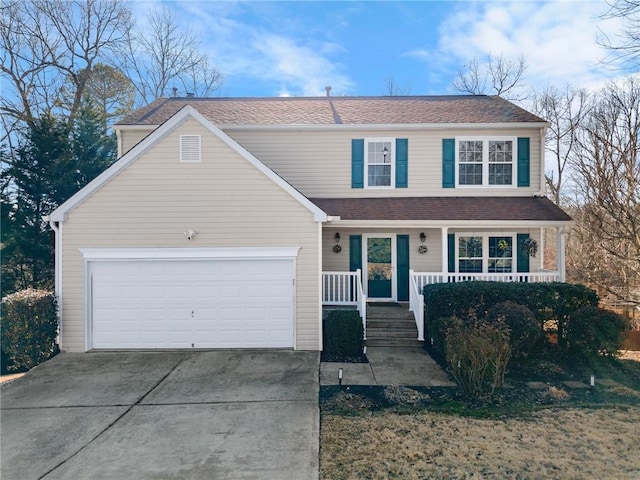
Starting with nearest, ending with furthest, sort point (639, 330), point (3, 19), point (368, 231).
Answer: point (639, 330), point (368, 231), point (3, 19)

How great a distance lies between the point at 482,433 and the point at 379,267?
6949 millimetres

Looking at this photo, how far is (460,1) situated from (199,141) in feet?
27.3

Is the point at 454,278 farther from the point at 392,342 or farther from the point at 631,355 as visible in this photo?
the point at 631,355

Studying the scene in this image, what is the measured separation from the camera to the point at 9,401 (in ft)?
22.8

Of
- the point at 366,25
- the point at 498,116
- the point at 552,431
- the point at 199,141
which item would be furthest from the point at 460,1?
the point at 552,431

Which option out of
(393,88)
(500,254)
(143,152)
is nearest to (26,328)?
(143,152)

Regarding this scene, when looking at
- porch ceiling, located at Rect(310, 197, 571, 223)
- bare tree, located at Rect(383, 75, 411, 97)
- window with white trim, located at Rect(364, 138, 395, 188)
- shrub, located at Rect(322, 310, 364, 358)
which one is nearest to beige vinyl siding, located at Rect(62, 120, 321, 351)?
shrub, located at Rect(322, 310, 364, 358)

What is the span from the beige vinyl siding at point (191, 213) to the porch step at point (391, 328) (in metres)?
1.68

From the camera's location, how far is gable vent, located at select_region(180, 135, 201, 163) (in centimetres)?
942

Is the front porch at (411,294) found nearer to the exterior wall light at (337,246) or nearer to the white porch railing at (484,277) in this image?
the white porch railing at (484,277)

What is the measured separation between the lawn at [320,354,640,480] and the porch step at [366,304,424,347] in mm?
2893

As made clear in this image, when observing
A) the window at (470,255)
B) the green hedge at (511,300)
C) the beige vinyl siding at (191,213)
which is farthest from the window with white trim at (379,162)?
the green hedge at (511,300)

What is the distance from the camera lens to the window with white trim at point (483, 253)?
12.1 meters

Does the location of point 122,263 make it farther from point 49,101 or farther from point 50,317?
point 49,101
